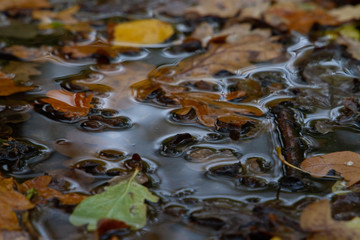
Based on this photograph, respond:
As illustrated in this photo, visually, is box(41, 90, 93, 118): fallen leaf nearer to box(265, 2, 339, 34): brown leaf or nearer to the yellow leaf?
the yellow leaf

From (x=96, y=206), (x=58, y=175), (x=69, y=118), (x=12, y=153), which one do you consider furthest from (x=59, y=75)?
(x=96, y=206)

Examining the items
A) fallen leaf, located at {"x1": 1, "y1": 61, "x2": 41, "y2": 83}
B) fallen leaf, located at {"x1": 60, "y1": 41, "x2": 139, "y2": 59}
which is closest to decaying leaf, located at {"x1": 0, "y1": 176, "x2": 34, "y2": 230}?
fallen leaf, located at {"x1": 1, "y1": 61, "x2": 41, "y2": 83}

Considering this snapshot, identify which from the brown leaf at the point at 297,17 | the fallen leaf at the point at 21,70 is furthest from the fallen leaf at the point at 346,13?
the fallen leaf at the point at 21,70

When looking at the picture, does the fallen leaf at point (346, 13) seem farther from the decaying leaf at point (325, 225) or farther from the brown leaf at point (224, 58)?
the decaying leaf at point (325, 225)

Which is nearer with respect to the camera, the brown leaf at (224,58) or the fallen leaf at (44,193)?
the fallen leaf at (44,193)

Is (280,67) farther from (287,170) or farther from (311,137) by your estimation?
(287,170)

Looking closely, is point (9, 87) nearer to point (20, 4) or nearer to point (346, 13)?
point (20, 4)
